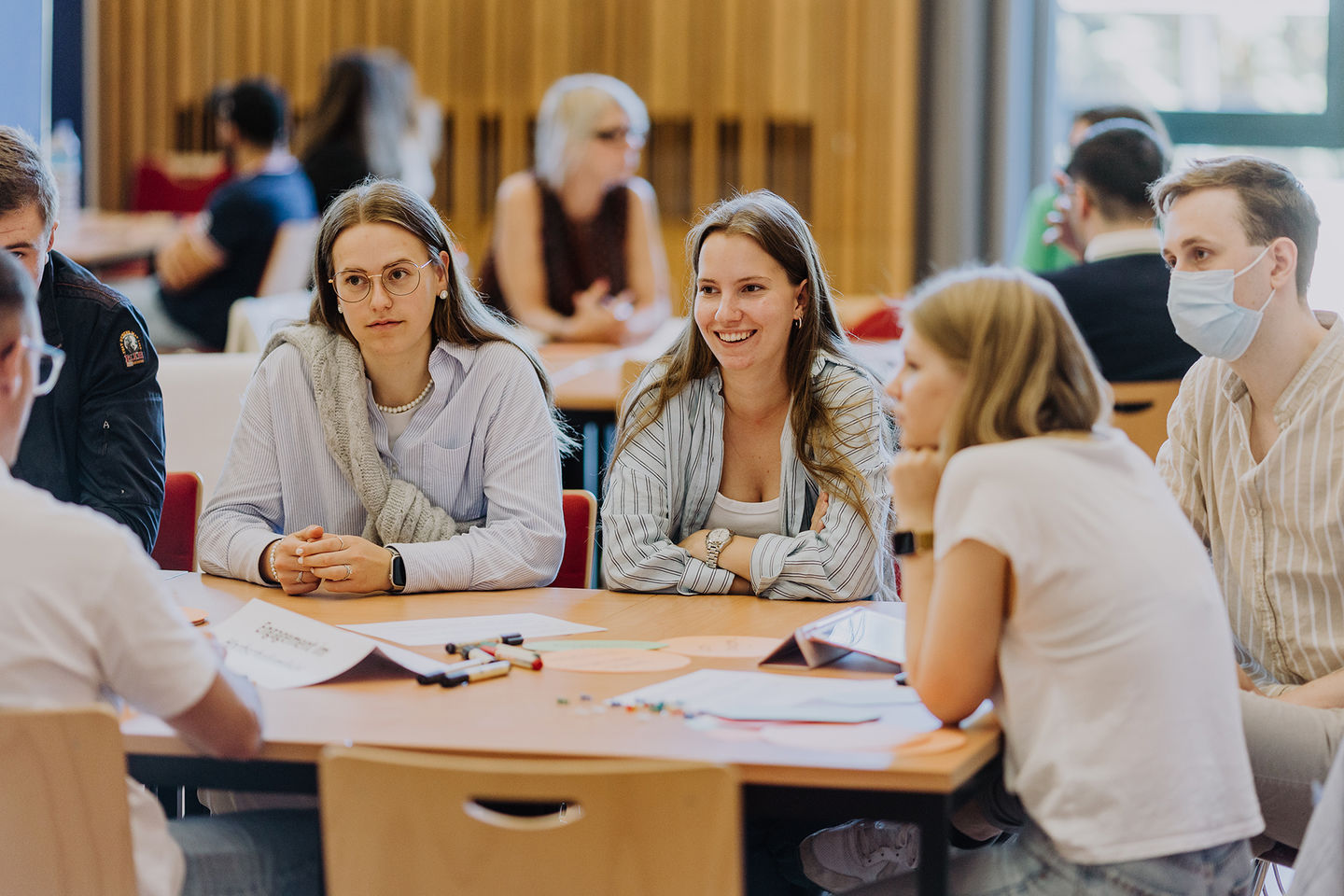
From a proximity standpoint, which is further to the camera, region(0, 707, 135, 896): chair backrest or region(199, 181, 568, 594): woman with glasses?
region(199, 181, 568, 594): woman with glasses

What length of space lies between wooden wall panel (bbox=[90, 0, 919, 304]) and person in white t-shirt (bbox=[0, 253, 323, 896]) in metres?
5.54

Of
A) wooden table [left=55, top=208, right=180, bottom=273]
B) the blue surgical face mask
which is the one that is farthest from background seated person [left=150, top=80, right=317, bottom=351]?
the blue surgical face mask

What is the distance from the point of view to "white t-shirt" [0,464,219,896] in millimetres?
1399

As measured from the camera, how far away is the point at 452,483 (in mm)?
2496

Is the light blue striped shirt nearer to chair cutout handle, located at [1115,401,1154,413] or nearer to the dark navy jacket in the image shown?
the dark navy jacket

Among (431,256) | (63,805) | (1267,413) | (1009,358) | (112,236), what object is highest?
(112,236)

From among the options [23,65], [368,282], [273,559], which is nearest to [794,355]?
[368,282]

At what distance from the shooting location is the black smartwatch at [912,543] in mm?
1752

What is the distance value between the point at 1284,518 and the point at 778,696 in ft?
3.09

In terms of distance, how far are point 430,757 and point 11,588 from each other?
18.1 inches

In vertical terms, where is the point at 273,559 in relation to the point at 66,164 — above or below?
below

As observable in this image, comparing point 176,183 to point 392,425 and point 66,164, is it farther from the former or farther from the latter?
point 392,425

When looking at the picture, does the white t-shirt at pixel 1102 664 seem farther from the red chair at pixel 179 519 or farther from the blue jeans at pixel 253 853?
the red chair at pixel 179 519

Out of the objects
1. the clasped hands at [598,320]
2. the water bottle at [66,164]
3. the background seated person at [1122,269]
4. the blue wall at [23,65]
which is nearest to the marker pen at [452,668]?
the background seated person at [1122,269]
